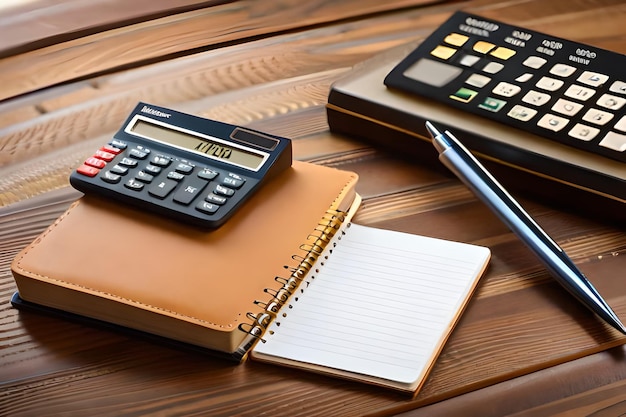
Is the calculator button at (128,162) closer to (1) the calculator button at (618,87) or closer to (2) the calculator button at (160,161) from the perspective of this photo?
(2) the calculator button at (160,161)

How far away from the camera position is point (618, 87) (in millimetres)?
810

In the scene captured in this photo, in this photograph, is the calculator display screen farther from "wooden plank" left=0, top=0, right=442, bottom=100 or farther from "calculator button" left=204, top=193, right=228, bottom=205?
"wooden plank" left=0, top=0, right=442, bottom=100

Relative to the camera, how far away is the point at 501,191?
0.74 m

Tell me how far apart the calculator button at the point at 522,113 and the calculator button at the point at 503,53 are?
0.28ft

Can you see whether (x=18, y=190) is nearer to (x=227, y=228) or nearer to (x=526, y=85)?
(x=227, y=228)

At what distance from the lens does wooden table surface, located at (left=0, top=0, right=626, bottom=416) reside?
611mm

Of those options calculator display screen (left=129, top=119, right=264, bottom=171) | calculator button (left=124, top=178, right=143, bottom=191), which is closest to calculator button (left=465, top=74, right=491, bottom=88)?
calculator display screen (left=129, top=119, right=264, bottom=171)

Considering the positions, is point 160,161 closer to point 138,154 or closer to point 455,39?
point 138,154

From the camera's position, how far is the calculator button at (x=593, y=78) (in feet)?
2.68

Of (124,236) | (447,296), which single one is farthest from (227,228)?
(447,296)

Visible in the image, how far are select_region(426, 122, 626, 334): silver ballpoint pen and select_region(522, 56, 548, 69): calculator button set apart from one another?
131 millimetres

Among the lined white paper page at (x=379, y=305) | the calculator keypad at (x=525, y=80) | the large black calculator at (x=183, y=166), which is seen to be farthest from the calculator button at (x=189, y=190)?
the calculator keypad at (x=525, y=80)

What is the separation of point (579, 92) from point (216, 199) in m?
0.35

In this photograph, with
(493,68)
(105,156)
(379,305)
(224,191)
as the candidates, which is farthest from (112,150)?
(493,68)
